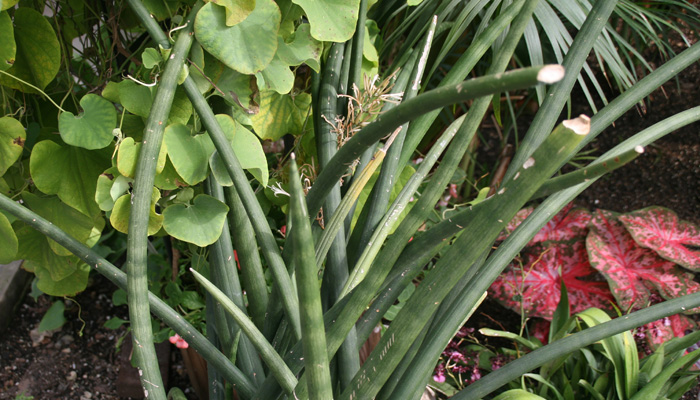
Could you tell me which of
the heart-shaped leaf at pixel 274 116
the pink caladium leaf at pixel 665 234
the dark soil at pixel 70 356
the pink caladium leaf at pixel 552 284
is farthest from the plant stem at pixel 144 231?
the pink caladium leaf at pixel 665 234

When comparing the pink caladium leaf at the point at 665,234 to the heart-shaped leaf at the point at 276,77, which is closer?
the heart-shaped leaf at the point at 276,77

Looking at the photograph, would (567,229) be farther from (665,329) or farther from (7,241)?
(7,241)

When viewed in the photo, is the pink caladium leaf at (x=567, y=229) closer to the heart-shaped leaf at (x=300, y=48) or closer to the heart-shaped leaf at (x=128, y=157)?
the heart-shaped leaf at (x=300, y=48)

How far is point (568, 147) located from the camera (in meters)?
0.33

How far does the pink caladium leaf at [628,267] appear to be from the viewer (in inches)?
50.8

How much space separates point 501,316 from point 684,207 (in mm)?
740

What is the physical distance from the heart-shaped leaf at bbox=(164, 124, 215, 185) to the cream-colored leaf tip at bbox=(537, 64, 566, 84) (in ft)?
1.30

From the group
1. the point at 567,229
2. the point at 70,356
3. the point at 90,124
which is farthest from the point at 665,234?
the point at 70,356

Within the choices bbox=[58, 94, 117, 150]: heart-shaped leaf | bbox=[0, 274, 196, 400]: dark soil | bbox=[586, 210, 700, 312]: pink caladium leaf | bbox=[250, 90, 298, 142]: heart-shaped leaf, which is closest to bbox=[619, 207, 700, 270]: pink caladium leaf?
bbox=[586, 210, 700, 312]: pink caladium leaf

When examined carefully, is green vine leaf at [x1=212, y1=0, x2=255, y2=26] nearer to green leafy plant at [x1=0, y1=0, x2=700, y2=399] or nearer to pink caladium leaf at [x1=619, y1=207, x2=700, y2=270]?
green leafy plant at [x1=0, y1=0, x2=700, y2=399]

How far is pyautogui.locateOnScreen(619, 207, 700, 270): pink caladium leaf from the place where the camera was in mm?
1337

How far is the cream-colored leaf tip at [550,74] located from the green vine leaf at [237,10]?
33 centimetres

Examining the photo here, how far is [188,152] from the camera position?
0.57 metres

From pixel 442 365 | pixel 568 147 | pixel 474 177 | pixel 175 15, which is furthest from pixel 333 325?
pixel 474 177
